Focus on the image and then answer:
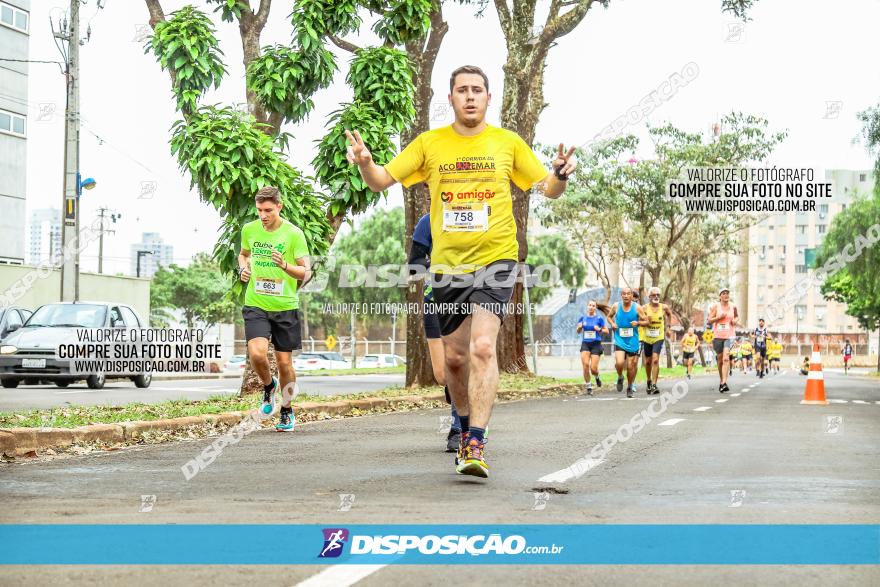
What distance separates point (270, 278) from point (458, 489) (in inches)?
187

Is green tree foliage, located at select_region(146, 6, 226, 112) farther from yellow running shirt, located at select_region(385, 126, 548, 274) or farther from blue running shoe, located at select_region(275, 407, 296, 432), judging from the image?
yellow running shirt, located at select_region(385, 126, 548, 274)

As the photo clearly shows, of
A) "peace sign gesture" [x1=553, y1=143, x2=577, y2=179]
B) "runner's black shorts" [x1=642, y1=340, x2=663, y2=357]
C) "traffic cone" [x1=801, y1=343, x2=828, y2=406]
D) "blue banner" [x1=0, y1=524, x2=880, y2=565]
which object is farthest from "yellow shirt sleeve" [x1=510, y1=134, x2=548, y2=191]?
"runner's black shorts" [x1=642, y1=340, x2=663, y2=357]

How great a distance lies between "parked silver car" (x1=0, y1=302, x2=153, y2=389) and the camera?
22.0 metres

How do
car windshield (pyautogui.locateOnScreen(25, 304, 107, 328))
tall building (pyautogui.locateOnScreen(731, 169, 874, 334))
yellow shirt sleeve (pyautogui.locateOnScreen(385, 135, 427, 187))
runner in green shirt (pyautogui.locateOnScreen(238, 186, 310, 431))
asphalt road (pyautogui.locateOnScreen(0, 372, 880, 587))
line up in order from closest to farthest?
asphalt road (pyautogui.locateOnScreen(0, 372, 880, 587)) → yellow shirt sleeve (pyautogui.locateOnScreen(385, 135, 427, 187)) → runner in green shirt (pyautogui.locateOnScreen(238, 186, 310, 431)) → car windshield (pyautogui.locateOnScreen(25, 304, 107, 328)) → tall building (pyautogui.locateOnScreen(731, 169, 874, 334))

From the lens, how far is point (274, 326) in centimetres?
1055

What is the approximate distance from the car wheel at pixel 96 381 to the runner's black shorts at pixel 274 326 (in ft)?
43.7

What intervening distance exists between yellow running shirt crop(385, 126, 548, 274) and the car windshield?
17028mm

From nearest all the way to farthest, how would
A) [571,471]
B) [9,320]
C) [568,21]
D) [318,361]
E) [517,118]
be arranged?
[571,471] < [517,118] < [568,21] < [9,320] < [318,361]

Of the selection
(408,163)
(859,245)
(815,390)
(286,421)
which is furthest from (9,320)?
(859,245)

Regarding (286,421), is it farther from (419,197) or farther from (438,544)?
(419,197)

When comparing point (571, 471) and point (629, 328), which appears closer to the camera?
point (571, 471)

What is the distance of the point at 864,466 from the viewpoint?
7.96 m

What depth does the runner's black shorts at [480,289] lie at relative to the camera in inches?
271

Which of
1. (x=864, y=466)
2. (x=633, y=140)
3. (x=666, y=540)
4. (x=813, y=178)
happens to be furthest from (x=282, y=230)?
(x=633, y=140)
